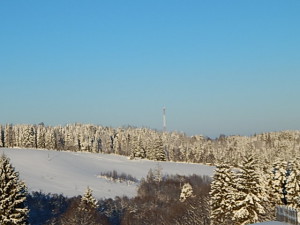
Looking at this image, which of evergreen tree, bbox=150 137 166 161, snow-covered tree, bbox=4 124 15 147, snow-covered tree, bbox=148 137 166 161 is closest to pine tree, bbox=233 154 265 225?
snow-covered tree, bbox=148 137 166 161

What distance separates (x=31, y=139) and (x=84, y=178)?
217 feet

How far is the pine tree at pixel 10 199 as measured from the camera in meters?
37.6

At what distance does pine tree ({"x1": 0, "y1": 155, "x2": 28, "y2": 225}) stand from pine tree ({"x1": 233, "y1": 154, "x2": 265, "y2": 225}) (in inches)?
705

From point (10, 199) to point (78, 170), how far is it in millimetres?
108765

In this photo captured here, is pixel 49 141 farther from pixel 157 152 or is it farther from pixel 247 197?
pixel 247 197

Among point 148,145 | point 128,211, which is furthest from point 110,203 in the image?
point 148,145

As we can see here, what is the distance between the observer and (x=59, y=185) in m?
120

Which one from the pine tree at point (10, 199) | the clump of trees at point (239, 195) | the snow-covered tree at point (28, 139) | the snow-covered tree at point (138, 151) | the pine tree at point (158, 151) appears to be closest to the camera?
the pine tree at point (10, 199)

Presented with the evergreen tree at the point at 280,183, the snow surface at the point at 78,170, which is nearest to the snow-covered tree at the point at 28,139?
the snow surface at the point at 78,170

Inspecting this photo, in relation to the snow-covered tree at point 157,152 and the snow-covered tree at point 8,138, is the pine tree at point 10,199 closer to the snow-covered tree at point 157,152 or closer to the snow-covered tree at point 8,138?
the snow-covered tree at point 157,152

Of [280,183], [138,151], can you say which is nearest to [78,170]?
[138,151]

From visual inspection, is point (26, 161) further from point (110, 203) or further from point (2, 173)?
point (2, 173)

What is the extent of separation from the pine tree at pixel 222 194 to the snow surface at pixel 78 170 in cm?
6751

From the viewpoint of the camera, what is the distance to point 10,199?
126 ft
